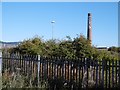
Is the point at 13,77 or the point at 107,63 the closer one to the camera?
the point at 107,63

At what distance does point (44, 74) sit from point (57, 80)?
1.02 meters

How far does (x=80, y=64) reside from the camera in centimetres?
1030

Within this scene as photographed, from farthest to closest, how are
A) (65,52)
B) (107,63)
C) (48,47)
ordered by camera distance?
(48,47) < (65,52) < (107,63)

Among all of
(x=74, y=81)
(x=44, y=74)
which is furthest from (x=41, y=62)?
(x=74, y=81)

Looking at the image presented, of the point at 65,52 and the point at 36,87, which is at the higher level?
the point at 65,52

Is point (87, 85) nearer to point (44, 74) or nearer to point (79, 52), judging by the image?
point (44, 74)

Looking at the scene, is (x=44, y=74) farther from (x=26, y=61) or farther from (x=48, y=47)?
(x=48, y=47)

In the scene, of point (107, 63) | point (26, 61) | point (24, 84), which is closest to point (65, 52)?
point (26, 61)

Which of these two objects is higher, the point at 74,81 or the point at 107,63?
the point at 107,63

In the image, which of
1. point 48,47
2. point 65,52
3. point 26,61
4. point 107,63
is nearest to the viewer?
point 107,63

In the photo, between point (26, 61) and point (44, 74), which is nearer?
point (44, 74)

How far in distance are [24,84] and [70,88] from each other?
5.04ft

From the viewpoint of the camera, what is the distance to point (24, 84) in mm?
10883

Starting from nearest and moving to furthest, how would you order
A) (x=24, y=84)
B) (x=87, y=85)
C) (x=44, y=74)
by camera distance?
(x=87, y=85) < (x=24, y=84) < (x=44, y=74)
